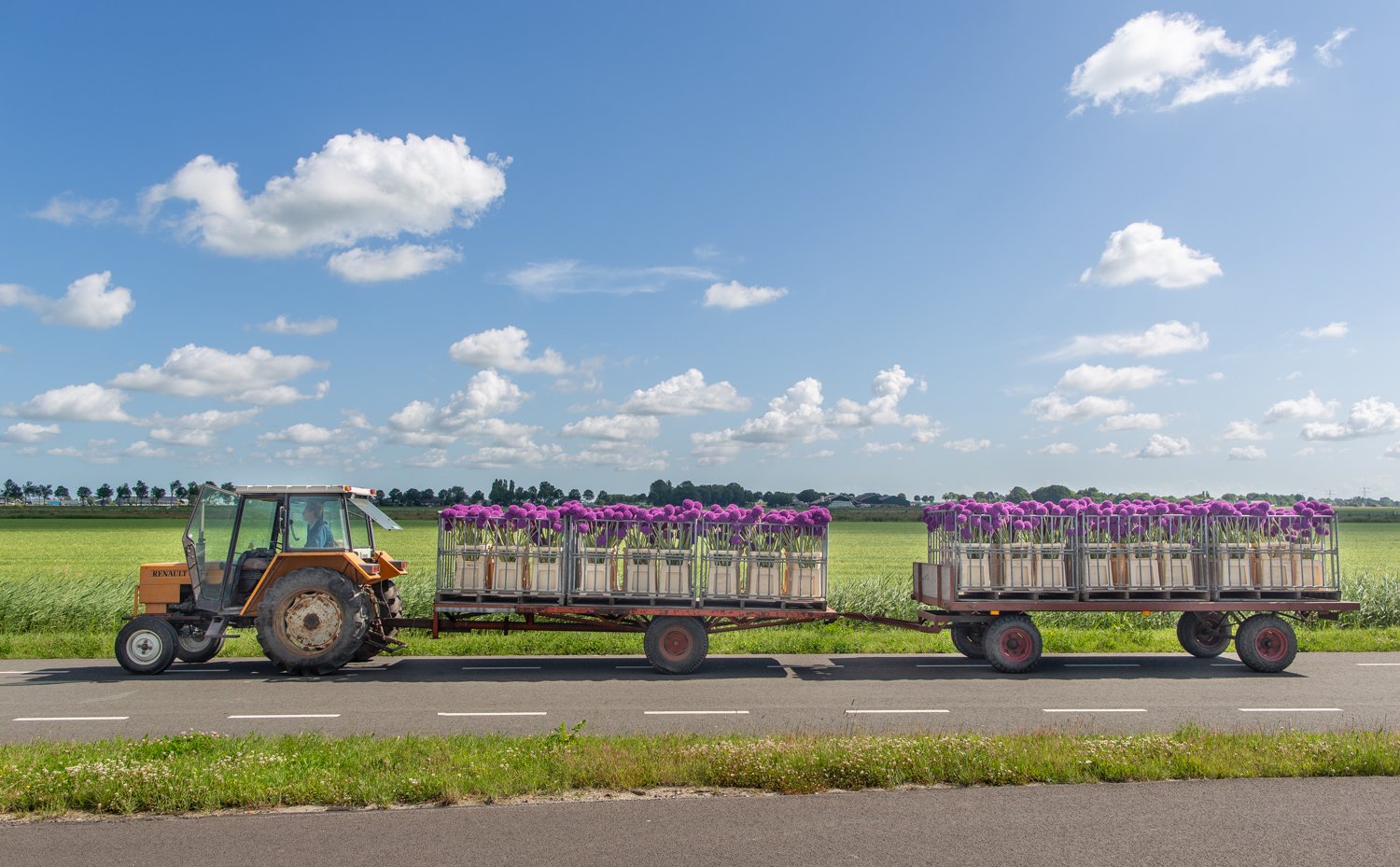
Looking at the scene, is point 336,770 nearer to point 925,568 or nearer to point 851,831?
point 851,831

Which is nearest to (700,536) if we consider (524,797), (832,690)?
(832,690)

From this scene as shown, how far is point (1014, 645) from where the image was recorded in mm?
13680

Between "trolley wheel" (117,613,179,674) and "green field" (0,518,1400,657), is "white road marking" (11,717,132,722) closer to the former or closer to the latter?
"trolley wheel" (117,613,179,674)

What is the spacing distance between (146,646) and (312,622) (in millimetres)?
2364

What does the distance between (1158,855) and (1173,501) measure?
11158mm

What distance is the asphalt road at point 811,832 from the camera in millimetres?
5707

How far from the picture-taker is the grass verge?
6.79 metres

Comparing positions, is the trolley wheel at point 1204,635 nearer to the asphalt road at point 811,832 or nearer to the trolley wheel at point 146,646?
the asphalt road at point 811,832

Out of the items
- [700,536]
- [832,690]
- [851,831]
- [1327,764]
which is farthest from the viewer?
[700,536]

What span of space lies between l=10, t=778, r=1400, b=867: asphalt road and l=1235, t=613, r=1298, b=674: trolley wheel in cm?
749

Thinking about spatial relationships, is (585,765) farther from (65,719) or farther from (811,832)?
(65,719)

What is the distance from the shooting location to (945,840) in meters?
5.96

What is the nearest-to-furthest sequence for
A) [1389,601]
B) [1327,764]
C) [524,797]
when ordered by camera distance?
[524,797]
[1327,764]
[1389,601]

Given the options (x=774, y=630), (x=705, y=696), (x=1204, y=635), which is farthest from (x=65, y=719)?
(x=1204, y=635)
